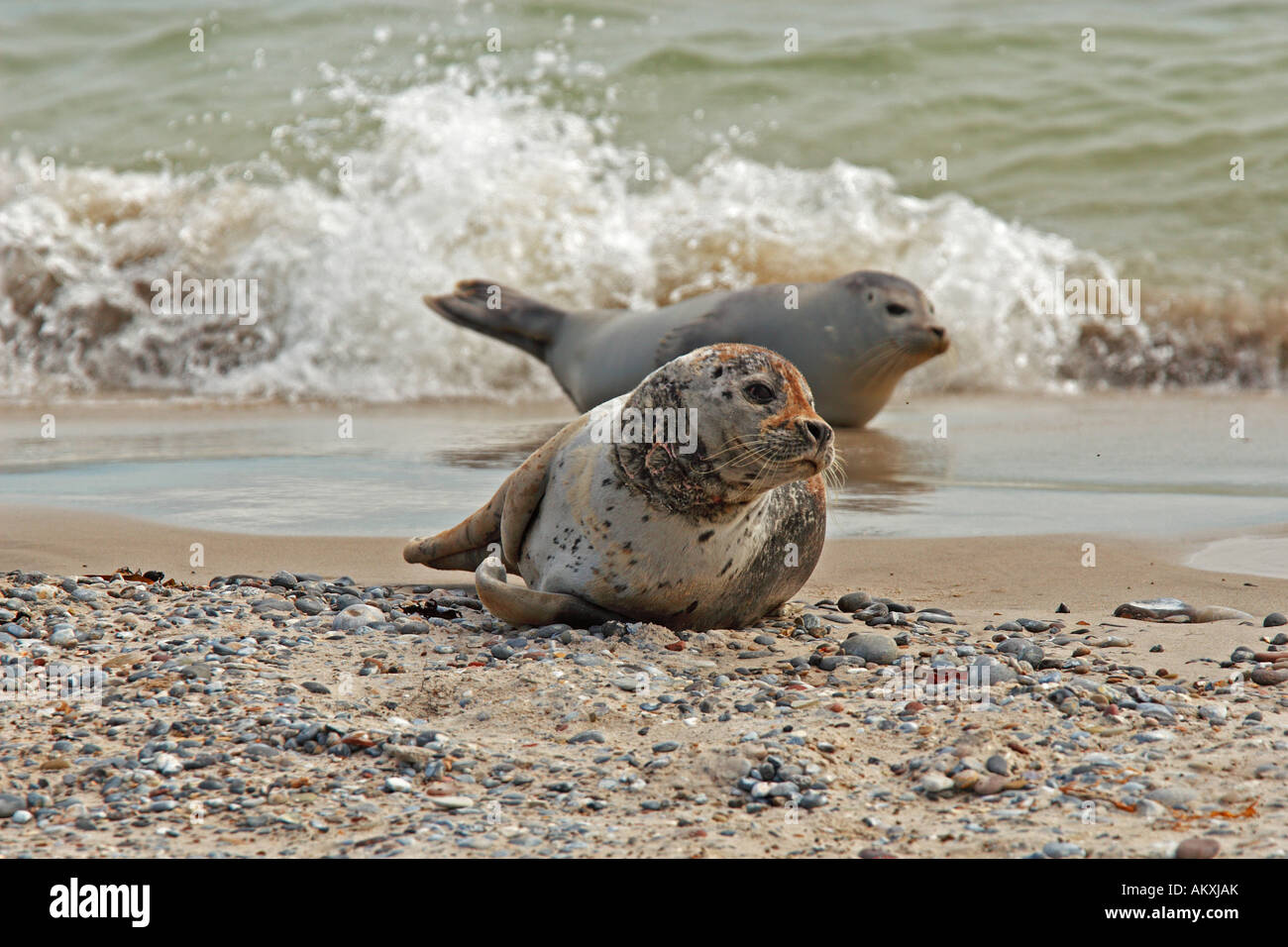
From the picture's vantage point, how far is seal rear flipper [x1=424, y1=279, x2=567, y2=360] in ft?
27.4

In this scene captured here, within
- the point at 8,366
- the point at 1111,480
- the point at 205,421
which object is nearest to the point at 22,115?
the point at 8,366

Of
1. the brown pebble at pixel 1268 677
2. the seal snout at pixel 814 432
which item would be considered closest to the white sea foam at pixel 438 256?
the seal snout at pixel 814 432

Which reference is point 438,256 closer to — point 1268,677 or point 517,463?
point 517,463

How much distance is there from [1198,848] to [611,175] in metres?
11.3

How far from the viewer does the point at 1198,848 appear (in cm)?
227

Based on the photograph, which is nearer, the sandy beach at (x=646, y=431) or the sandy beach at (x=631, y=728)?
the sandy beach at (x=631, y=728)

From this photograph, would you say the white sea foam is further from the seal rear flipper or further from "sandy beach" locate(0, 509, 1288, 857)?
"sandy beach" locate(0, 509, 1288, 857)

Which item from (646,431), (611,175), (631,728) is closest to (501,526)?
(646,431)

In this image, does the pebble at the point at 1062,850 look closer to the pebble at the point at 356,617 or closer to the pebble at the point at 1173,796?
the pebble at the point at 1173,796

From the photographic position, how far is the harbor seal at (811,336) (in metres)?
7.43

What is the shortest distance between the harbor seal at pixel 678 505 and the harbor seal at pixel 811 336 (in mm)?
3399

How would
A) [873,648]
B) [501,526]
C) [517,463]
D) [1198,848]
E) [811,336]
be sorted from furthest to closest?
1. [811,336]
2. [517,463]
3. [501,526]
4. [873,648]
5. [1198,848]
